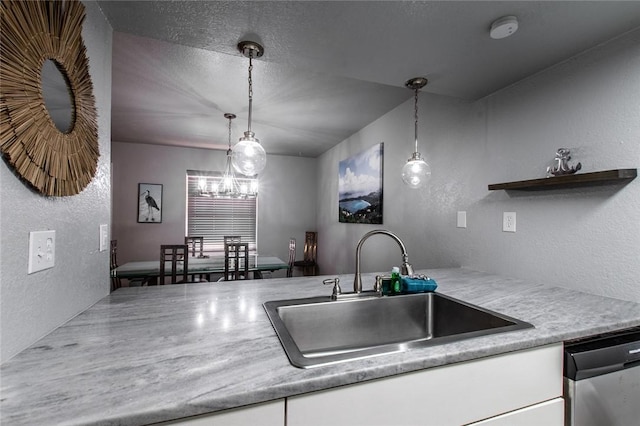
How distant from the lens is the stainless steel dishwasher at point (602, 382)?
3.02ft

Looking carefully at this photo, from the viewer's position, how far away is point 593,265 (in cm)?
136

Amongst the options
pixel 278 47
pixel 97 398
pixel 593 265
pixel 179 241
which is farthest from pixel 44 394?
pixel 179 241

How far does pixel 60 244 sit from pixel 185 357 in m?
0.56

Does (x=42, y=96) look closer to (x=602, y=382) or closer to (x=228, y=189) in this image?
(x=602, y=382)

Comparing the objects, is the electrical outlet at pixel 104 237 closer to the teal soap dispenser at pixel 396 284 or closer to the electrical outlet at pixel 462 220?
the teal soap dispenser at pixel 396 284

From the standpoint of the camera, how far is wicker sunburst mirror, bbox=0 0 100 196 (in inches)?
26.3

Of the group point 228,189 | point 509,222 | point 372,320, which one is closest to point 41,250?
point 372,320

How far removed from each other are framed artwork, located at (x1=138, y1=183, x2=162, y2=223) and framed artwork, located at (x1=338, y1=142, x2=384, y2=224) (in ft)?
9.46

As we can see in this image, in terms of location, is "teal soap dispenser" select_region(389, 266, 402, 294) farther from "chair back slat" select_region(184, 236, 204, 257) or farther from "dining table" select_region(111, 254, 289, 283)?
"chair back slat" select_region(184, 236, 204, 257)

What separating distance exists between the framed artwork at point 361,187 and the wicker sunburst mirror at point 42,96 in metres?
2.61

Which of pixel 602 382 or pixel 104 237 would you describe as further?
pixel 104 237

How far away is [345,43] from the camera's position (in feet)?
4.66

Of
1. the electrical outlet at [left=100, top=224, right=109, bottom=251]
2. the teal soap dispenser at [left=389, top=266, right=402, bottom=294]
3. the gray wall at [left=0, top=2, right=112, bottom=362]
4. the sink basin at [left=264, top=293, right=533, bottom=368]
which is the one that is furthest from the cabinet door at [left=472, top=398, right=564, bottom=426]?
the electrical outlet at [left=100, top=224, right=109, bottom=251]

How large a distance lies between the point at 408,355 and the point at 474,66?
1.56m
